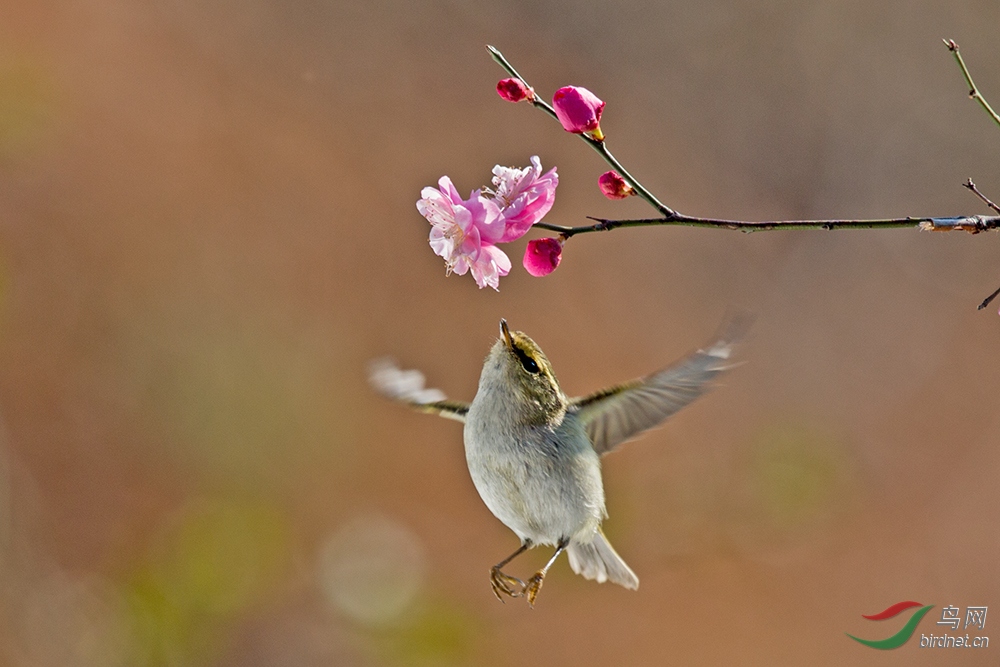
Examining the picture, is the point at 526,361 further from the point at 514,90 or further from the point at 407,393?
the point at 514,90

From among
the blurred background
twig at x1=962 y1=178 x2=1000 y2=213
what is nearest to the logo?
the blurred background

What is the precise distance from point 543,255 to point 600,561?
1016mm

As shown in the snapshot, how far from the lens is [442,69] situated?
18.8 feet

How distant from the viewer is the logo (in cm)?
369

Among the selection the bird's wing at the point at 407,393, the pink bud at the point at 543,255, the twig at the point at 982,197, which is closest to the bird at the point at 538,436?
the bird's wing at the point at 407,393

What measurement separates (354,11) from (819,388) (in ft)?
11.9

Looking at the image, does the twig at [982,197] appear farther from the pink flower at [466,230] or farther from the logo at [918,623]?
the logo at [918,623]

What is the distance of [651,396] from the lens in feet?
5.78

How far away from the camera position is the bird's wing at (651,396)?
61.9 inches

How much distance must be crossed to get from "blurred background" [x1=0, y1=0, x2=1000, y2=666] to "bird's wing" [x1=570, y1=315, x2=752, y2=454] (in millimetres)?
2250

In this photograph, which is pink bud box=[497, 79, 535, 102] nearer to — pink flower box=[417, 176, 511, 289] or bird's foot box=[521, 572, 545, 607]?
pink flower box=[417, 176, 511, 289]

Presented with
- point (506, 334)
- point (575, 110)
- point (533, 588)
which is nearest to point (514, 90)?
point (575, 110)

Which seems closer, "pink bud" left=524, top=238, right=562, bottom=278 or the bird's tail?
"pink bud" left=524, top=238, right=562, bottom=278

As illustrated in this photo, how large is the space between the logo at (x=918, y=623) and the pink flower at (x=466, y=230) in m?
2.95
